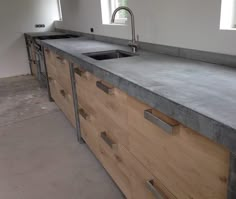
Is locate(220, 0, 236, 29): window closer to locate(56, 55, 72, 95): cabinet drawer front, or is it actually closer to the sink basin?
the sink basin

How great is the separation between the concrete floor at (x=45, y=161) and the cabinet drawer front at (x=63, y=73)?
19.0 inches

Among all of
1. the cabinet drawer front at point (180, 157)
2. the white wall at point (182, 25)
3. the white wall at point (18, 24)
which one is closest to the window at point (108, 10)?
the white wall at point (182, 25)

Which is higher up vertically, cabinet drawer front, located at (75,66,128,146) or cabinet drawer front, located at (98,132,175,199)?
cabinet drawer front, located at (75,66,128,146)

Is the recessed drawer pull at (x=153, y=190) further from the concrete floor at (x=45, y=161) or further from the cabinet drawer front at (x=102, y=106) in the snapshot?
the concrete floor at (x=45, y=161)

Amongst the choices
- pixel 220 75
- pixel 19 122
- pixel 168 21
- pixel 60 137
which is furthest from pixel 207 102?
pixel 19 122

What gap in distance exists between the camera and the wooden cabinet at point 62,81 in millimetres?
2340

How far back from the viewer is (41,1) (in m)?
4.87

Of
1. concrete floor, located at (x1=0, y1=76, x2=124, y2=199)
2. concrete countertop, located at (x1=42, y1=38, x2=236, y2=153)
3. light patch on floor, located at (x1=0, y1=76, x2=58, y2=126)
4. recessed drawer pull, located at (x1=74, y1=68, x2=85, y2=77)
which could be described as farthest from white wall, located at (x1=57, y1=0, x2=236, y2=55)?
light patch on floor, located at (x1=0, y1=76, x2=58, y2=126)

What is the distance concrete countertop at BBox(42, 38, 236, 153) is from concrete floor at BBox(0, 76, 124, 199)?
80 centimetres

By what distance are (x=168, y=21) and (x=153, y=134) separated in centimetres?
104

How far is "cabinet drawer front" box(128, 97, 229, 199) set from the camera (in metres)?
0.74

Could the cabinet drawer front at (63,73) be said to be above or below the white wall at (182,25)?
below

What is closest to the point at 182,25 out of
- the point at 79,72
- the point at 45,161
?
the point at 79,72

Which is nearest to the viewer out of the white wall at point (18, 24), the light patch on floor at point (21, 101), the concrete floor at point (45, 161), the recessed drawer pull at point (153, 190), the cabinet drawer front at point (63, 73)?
the recessed drawer pull at point (153, 190)
